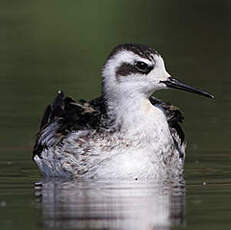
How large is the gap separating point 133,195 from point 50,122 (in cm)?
316

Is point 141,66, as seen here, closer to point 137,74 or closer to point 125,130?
point 137,74

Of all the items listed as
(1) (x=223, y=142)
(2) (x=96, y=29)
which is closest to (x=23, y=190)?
(1) (x=223, y=142)

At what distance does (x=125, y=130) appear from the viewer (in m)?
16.9

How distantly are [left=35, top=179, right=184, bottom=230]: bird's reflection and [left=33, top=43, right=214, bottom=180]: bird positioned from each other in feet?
0.89

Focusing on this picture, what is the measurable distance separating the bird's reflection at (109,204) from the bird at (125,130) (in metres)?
0.27

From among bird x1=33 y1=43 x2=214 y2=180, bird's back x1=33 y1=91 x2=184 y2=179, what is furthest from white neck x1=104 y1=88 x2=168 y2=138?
bird's back x1=33 y1=91 x2=184 y2=179

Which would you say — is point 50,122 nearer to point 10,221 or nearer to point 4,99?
point 10,221

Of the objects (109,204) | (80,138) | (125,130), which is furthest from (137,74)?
(109,204)

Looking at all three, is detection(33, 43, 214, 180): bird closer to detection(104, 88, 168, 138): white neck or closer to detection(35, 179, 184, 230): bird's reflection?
detection(104, 88, 168, 138): white neck

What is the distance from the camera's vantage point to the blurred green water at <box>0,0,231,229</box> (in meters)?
15.7

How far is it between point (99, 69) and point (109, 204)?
44.8ft

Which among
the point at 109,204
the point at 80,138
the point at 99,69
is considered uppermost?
the point at 99,69

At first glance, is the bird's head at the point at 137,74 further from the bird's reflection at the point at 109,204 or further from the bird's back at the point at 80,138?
Answer: the bird's reflection at the point at 109,204

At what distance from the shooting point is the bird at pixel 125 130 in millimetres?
16516
